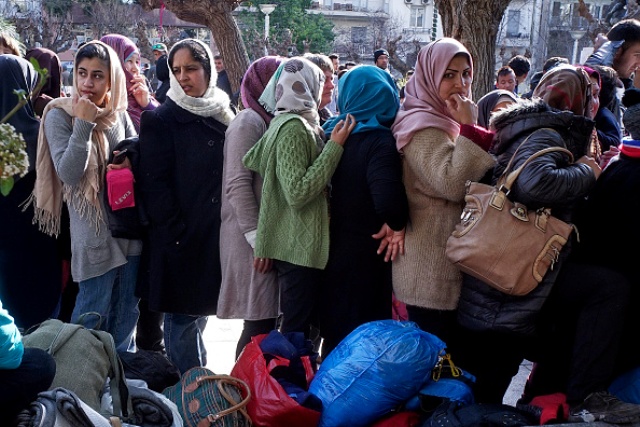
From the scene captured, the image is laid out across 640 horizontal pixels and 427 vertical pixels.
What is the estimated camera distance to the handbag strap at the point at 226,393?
282 centimetres

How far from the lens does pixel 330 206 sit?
10.8 feet

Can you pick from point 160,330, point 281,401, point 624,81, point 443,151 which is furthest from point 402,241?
point 624,81

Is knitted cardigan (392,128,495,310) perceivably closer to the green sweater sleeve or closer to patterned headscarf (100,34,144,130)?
the green sweater sleeve

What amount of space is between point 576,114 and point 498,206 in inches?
26.1

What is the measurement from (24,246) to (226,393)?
1497 millimetres

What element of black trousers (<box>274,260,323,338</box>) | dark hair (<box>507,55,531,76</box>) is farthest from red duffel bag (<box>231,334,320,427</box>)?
dark hair (<box>507,55,531,76</box>)

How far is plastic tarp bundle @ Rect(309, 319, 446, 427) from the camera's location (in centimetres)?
284

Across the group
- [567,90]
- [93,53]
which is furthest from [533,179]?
[93,53]

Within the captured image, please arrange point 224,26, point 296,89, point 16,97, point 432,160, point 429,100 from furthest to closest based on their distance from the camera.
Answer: point 224,26 → point 16,97 → point 296,89 → point 429,100 → point 432,160

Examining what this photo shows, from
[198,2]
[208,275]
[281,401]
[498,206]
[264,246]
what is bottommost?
[281,401]

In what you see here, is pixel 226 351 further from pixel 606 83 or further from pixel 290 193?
pixel 606 83

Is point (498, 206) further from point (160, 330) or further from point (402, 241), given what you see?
point (160, 330)

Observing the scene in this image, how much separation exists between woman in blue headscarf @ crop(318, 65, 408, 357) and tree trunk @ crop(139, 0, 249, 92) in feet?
20.3

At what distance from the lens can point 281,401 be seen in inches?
Answer: 112
